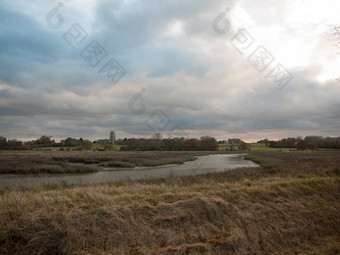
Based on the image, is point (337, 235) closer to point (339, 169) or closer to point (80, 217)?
point (80, 217)

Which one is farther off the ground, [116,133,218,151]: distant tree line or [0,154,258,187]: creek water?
[116,133,218,151]: distant tree line

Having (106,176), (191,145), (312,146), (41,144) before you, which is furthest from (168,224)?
(41,144)

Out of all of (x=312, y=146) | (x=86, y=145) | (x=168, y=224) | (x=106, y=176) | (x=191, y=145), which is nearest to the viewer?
(x=168, y=224)

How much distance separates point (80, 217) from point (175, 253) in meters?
2.91

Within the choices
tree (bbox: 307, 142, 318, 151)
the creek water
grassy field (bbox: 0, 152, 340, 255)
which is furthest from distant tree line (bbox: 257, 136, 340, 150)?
grassy field (bbox: 0, 152, 340, 255)

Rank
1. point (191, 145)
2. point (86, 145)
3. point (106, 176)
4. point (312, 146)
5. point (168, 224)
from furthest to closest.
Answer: point (191, 145), point (86, 145), point (312, 146), point (106, 176), point (168, 224)

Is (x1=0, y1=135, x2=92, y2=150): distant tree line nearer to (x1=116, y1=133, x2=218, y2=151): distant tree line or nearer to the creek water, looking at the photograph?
(x1=116, y1=133, x2=218, y2=151): distant tree line

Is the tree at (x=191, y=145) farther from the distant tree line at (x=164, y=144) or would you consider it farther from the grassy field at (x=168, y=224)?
the grassy field at (x=168, y=224)

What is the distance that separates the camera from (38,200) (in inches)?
327

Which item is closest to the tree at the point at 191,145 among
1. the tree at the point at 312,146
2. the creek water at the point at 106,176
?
the tree at the point at 312,146

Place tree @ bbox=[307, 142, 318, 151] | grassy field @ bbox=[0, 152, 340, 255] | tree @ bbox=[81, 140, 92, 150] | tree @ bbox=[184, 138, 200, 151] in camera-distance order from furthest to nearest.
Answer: tree @ bbox=[184, 138, 200, 151]
tree @ bbox=[81, 140, 92, 150]
tree @ bbox=[307, 142, 318, 151]
grassy field @ bbox=[0, 152, 340, 255]

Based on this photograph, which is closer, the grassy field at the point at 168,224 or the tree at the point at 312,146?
the grassy field at the point at 168,224

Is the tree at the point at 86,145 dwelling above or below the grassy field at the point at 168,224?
above

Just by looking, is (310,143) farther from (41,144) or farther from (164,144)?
(41,144)
